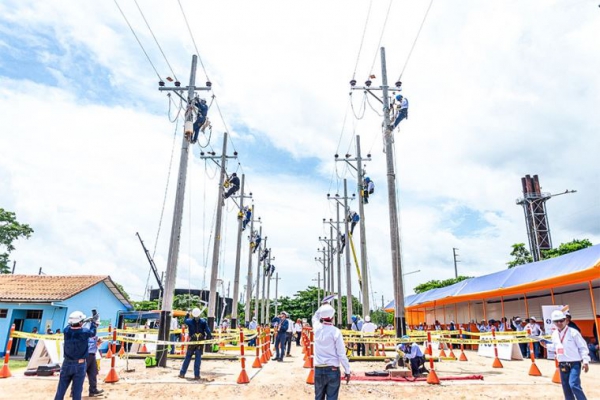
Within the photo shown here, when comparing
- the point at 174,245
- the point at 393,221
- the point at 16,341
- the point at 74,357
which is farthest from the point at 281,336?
the point at 16,341

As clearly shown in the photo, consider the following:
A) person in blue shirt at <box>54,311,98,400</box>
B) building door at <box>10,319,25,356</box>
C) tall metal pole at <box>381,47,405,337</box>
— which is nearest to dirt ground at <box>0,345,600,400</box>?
person in blue shirt at <box>54,311,98,400</box>

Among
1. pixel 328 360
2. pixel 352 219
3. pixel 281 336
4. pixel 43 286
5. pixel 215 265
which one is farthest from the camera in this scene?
pixel 352 219

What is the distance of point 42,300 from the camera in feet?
70.5

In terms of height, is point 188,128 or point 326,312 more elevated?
point 188,128

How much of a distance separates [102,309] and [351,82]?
68.7ft

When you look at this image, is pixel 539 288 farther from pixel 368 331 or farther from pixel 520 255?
pixel 520 255

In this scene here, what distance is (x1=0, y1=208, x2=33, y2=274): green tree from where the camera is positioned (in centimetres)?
3544

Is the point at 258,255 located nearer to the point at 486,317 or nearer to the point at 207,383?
the point at 486,317

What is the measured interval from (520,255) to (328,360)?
4902cm

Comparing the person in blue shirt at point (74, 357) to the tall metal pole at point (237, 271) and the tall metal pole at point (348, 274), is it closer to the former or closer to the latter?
the tall metal pole at point (237, 271)

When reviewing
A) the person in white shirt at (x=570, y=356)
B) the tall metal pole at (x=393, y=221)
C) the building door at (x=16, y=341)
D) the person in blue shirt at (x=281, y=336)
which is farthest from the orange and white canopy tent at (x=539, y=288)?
the building door at (x=16, y=341)

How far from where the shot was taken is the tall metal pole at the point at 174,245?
45.1 feet

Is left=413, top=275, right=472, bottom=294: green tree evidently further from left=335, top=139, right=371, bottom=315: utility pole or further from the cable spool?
the cable spool

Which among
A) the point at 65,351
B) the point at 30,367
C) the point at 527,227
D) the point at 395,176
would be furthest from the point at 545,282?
the point at 527,227
